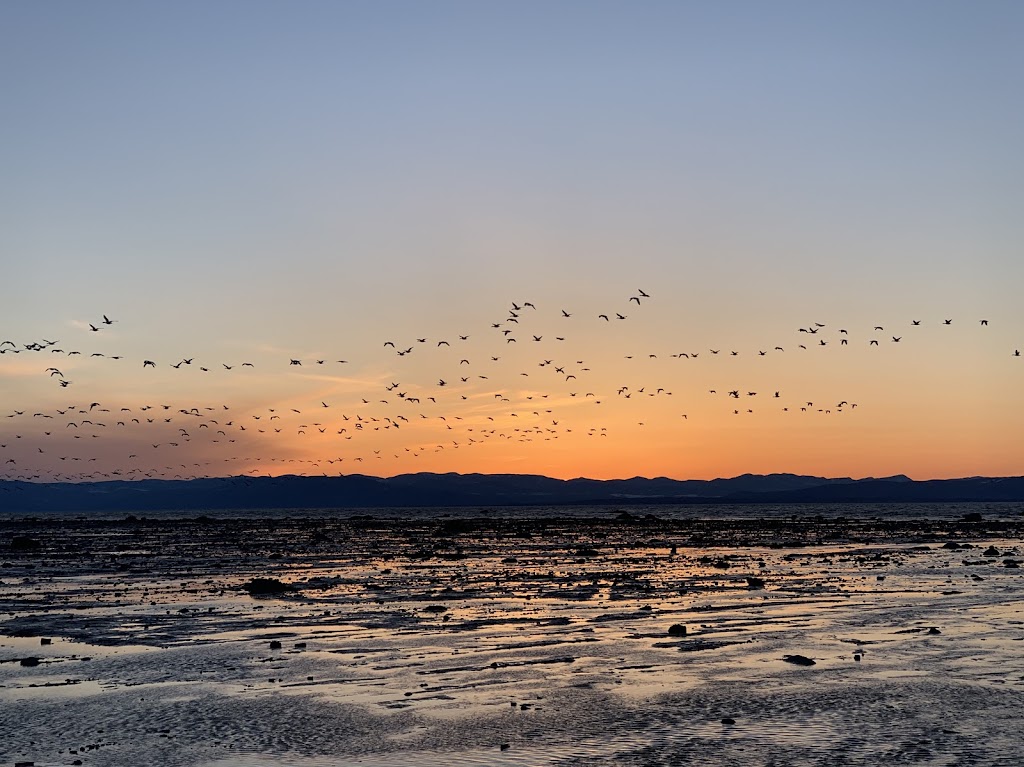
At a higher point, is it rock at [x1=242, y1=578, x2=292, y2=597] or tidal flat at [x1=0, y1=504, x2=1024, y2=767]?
rock at [x1=242, y1=578, x2=292, y2=597]

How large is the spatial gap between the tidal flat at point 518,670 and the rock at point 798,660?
14cm

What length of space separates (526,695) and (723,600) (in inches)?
747

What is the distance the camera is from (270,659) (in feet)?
85.4

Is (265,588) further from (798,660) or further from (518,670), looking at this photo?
(798,660)

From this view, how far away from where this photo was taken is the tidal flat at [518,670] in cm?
1739

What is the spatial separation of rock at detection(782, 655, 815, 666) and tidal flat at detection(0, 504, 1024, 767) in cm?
14

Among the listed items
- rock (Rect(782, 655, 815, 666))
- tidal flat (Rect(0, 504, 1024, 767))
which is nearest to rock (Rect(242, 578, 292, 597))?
tidal flat (Rect(0, 504, 1024, 767))

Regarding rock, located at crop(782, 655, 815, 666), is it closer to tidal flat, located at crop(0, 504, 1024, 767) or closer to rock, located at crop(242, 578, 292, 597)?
tidal flat, located at crop(0, 504, 1024, 767)

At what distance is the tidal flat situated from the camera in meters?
17.4

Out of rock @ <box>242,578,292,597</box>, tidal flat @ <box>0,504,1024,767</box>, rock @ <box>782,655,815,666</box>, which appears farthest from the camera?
rock @ <box>242,578,292,597</box>

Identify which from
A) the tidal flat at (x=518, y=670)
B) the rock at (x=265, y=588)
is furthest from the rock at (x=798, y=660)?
the rock at (x=265, y=588)

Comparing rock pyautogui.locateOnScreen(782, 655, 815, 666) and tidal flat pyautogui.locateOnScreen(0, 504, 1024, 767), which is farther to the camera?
rock pyautogui.locateOnScreen(782, 655, 815, 666)

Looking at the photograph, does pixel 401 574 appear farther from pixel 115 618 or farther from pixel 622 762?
pixel 622 762

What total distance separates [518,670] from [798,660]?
6863mm
